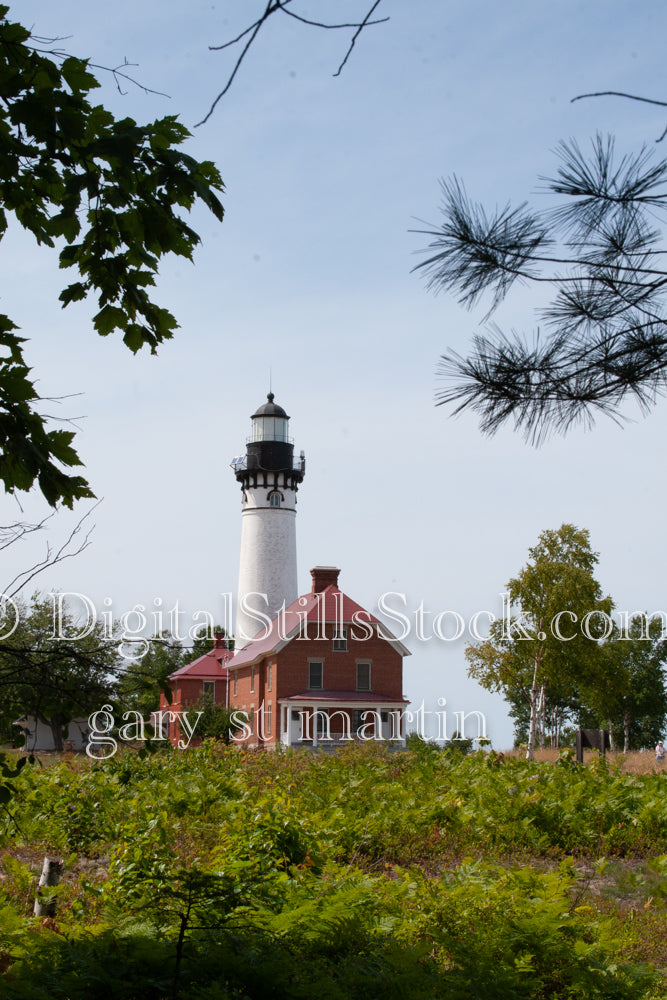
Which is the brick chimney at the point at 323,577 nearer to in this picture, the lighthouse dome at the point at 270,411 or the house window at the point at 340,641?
the house window at the point at 340,641

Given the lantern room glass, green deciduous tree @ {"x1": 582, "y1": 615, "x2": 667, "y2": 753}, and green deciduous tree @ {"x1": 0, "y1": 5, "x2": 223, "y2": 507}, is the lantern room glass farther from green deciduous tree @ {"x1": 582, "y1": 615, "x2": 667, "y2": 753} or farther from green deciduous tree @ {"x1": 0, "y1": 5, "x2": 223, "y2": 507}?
green deciduous tree @ {"x1": 0, "y1": 5, "x2": 223, "y2": 507}

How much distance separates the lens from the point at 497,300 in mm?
5570

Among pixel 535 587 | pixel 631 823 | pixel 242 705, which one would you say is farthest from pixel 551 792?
pixel 242 705

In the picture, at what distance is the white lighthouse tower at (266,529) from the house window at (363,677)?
7.51m

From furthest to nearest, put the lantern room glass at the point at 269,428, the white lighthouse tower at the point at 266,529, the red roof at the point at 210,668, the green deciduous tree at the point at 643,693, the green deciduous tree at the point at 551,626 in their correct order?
the green deciduous tree at the point at 643,693 < the lantern room glass at the point at 269,428 < the red roof at the point at 210,668 < the white lighthouse tower at the point at 266,529 < the green deciduous tree at the point at 551,626

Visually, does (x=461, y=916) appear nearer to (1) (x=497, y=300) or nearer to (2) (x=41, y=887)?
(2) (x=41, y=887)

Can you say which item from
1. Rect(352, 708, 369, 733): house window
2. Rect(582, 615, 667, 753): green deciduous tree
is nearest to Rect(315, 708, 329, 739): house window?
Rect(352, 708, 369, 733): house window

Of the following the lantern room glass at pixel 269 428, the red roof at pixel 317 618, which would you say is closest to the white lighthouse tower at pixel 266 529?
the lantern room glass at pixel 269 428

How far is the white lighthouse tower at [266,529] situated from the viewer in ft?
170

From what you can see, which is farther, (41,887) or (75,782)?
(75,782)

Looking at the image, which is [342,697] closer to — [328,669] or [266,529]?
[328,669]

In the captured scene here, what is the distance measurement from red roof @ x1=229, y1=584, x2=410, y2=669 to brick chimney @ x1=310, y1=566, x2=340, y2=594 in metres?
0.20

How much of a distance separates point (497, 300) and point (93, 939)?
167 inches

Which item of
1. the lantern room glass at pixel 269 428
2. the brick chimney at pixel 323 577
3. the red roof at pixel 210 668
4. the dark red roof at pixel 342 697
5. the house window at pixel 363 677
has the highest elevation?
the lantern room glass at pixel 269 428
